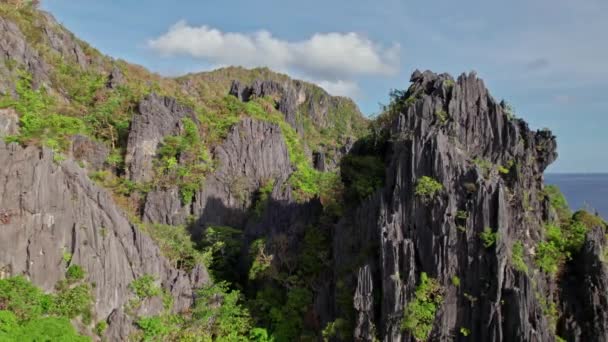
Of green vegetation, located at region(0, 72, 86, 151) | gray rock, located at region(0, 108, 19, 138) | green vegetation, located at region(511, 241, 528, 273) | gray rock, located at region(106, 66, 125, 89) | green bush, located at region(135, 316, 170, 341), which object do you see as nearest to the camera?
green vegetation, located at region(511, 241, 528, 273)

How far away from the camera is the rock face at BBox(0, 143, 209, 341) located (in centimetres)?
2166

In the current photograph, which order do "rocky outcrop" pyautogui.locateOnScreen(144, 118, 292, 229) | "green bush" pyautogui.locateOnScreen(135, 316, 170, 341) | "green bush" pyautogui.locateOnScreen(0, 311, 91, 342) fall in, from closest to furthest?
1. "green bush" pyautogui.locateOnScreen(0, 311, 91, 342)
2. "green bush" pyautogui.locateOnScreen(135, 316, 170, 341)
3. "rocky outcrop" pyautogui.locateOnScreen(144, 118, 292, 229)

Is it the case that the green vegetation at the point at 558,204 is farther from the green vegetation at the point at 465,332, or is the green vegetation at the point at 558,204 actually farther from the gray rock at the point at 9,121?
the gray rock at the point at 9,121

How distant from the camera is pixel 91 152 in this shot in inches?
1486

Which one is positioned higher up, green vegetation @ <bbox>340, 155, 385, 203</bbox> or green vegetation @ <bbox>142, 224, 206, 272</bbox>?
green vegetation @ <bbox>340, 155, 385, 203</bbox>

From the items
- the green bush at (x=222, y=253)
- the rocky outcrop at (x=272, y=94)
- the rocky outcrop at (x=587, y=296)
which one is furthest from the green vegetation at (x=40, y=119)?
the rocky outcrop at (x=272, y=94)

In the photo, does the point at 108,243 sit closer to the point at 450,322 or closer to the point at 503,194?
the point at 450,322

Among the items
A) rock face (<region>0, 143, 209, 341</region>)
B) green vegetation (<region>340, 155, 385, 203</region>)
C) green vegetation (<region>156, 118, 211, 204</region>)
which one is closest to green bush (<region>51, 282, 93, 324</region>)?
rock face (<region>0, 143, 209, 341</region>)

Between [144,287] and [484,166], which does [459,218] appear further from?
[144,287]

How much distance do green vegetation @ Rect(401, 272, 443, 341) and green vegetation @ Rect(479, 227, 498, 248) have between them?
2863 millimetres

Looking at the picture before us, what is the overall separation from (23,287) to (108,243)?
15.0 ft

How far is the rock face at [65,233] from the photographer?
2166 cm

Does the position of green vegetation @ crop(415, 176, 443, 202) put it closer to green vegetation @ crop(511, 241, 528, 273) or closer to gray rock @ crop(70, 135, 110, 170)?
green vegetation @ crop(511, 241, 528, 273)

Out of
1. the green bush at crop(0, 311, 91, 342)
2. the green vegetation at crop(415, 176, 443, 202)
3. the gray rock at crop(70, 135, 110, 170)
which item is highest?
the gray rock at crop(70, 135, 110, 170)
